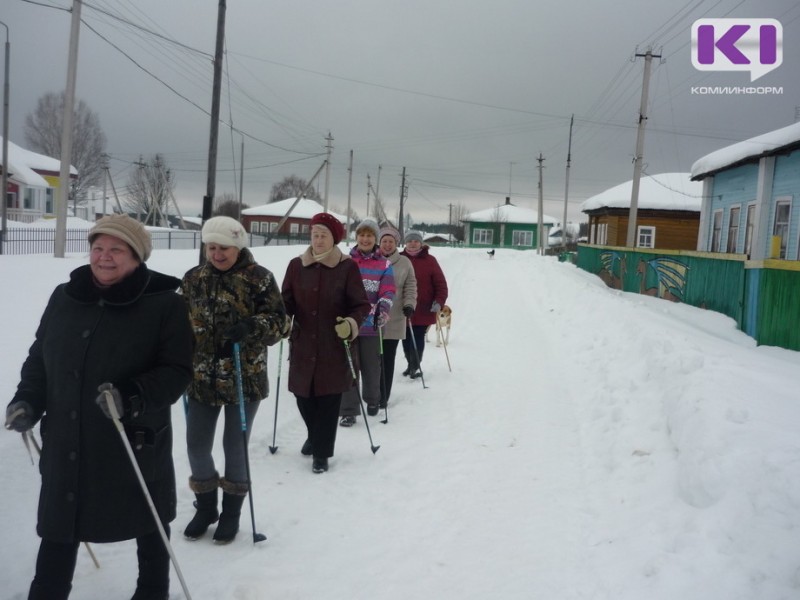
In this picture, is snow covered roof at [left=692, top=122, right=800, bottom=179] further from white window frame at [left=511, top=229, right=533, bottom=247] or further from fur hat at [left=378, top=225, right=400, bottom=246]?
white window frame at [left=511, top=229, right=533, bottom=247]

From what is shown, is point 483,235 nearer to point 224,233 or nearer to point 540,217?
point 540,217

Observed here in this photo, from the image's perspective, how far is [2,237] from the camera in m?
22.0

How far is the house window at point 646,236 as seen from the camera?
1261 inches

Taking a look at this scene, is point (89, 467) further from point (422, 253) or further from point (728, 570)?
point (422, 253)

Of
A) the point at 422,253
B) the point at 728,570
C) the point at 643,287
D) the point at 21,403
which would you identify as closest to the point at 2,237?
the point at 422,253

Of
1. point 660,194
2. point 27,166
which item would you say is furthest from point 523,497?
point 27,166

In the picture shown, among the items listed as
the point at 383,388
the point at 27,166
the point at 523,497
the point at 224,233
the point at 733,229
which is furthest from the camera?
the point at 27,166

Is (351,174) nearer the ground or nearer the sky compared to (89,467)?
nearer the sky

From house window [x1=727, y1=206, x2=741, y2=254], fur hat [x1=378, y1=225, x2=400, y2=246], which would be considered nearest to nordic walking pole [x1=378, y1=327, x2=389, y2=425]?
fur hat [x1=378, y1=225, x2=400, y2=246]

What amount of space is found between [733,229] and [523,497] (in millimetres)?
19336

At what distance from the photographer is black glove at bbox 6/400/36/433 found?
2.54 m

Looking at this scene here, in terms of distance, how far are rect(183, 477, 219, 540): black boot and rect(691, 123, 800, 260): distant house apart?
14503 millimetres

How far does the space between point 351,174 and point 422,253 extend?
1684 inches

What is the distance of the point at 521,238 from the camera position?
71.3 m
